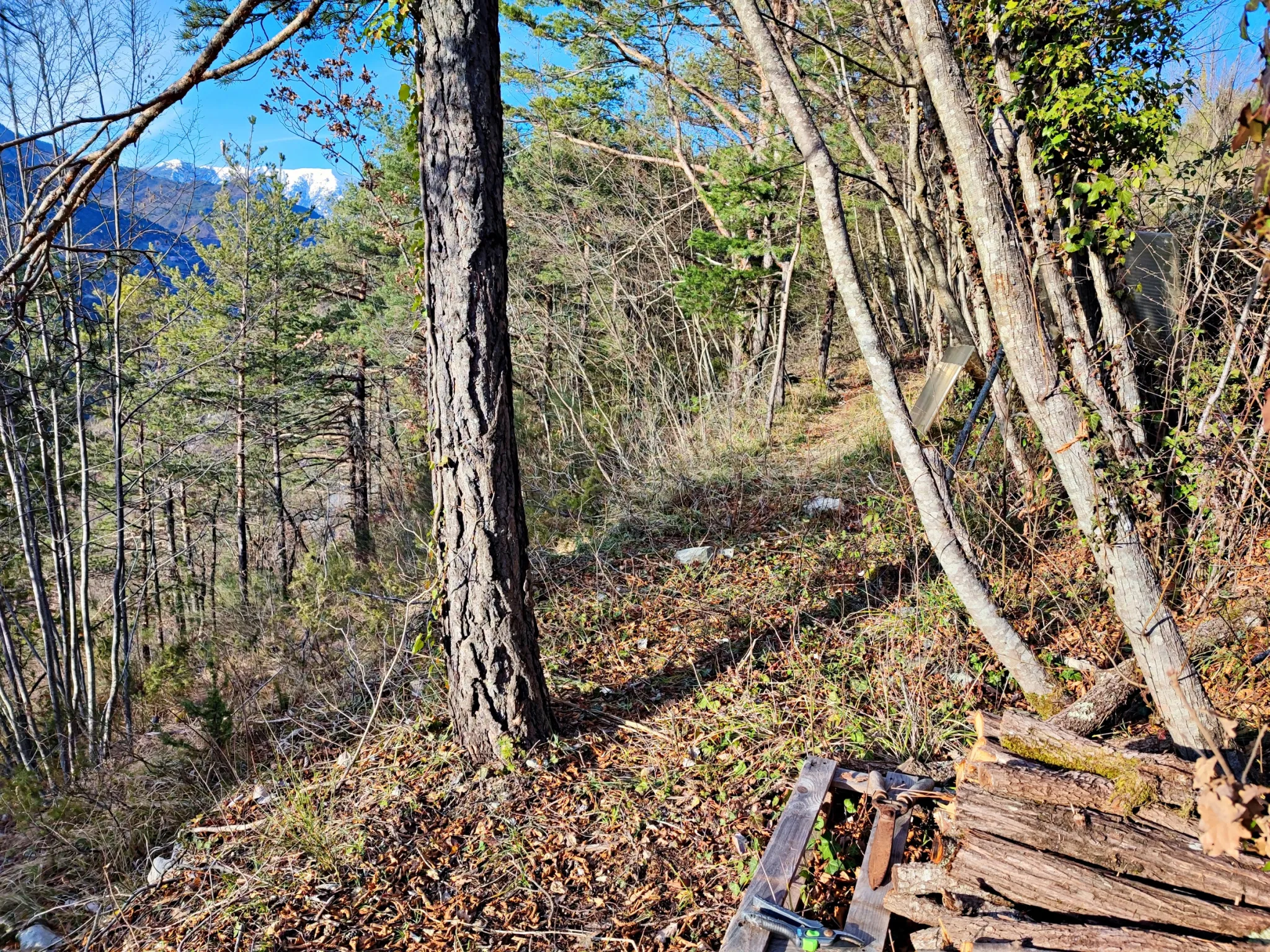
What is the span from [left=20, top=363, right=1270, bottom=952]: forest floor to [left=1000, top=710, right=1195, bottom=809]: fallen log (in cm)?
51

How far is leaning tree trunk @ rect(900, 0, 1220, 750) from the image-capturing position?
286 centimetres

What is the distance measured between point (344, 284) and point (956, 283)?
1691 centimetres

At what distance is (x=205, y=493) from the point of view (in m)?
17.7

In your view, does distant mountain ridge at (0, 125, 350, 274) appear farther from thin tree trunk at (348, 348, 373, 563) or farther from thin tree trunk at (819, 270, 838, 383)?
thin tree trunk at (819, 270, 838, 383)

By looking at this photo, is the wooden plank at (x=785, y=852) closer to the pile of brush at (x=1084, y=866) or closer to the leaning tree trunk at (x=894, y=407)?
the pile of brush at (x=1084, y=866)

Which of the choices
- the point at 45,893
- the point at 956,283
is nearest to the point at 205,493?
the point at 45,893

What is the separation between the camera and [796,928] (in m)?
2.19

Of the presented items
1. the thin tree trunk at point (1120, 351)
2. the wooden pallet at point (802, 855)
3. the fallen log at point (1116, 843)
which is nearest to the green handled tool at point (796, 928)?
the wooden pallet at point (802, 855)

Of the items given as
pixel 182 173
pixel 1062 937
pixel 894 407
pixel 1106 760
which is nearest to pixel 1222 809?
pixel 1062 937

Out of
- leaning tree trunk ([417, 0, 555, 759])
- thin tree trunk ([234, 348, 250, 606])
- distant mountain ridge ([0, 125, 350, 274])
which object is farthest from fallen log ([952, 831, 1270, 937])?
thin tree trunk ([234, 348, 250, 606])

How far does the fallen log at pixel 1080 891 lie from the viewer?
6.38ft

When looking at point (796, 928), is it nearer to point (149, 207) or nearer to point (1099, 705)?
point (1099, 705)

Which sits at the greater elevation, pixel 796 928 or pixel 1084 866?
pixel 1084 866

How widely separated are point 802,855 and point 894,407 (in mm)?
1911
